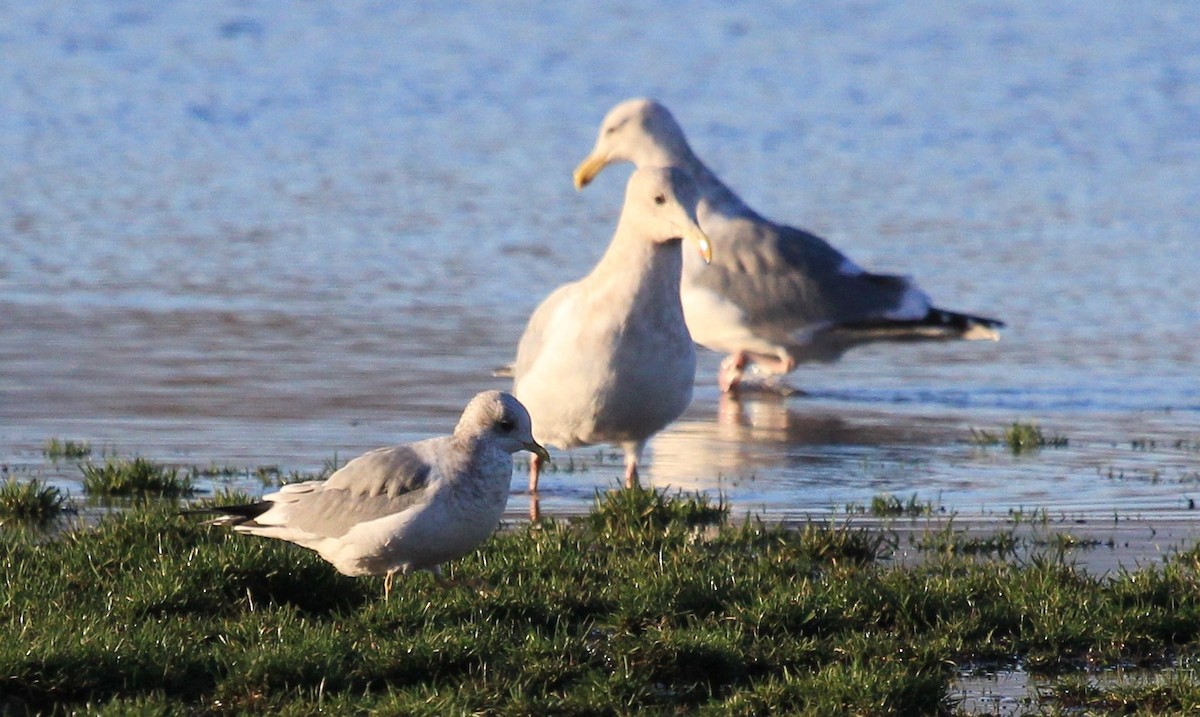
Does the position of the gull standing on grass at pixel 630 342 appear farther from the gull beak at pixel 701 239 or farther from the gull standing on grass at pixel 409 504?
the gull standing on grass at pixel 409 504

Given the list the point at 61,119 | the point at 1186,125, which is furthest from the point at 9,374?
the point at 1186,125

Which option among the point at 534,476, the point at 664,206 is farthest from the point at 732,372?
the point at 664,206

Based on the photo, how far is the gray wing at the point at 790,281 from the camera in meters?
13.4

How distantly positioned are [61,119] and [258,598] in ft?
68.8

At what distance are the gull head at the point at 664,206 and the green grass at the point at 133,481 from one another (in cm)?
242

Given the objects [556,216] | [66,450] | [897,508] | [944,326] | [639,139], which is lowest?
[897,508]

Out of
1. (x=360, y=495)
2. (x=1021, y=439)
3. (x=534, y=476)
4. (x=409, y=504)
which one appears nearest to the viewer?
(x=409, y=504)

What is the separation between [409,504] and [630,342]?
7.74 feet

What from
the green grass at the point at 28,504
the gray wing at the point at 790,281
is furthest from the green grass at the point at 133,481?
the gray wing at the point at 790,281

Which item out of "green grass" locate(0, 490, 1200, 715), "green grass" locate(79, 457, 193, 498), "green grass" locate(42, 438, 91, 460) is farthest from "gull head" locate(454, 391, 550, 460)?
"green grass" locate(42, 438, 91, 460)

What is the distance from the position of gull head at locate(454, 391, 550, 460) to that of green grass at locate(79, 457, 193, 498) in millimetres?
2458

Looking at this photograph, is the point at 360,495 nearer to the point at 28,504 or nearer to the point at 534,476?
the point at 28,504

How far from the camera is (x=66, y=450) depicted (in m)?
10.0

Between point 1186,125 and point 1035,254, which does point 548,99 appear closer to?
point 1186,125
